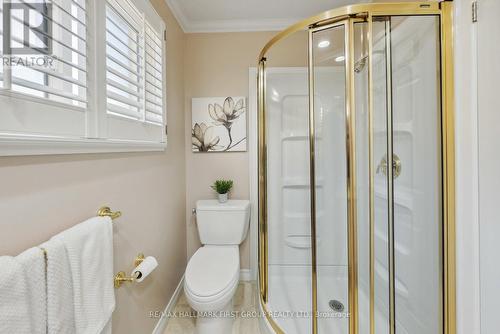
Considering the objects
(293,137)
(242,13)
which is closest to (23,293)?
(293,137)

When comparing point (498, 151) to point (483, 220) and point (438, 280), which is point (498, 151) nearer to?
point (483, 220)

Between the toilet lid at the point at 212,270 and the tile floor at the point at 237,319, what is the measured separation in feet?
1.48

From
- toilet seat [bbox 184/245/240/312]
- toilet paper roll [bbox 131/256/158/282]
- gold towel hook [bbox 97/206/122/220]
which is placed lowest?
toilet seat [bbox 184/245/240/312]

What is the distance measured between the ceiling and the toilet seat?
191 centimetres

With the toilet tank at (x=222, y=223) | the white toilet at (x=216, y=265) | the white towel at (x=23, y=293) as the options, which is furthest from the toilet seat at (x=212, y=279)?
the white towel at (x=23, y=293)

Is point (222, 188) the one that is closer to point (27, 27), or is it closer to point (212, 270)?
point (212, 270)

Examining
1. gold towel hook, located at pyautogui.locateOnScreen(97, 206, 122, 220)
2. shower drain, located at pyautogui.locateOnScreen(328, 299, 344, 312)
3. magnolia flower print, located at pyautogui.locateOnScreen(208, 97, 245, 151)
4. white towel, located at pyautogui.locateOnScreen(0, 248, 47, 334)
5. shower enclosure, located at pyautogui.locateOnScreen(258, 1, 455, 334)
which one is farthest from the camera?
magnolia flower print, located at pyautogui.locateOnScreen(208, 97, 245, 151)

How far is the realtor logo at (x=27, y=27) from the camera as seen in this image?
57 centimetres

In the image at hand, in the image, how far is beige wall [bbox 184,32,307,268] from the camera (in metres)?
2.05

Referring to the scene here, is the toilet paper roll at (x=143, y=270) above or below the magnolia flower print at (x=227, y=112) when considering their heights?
below

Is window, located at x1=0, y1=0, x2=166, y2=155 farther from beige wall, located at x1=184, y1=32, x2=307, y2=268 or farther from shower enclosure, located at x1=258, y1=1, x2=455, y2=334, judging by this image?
shower enclosure, located at x1=258, y1=1, x2=455, y2=334

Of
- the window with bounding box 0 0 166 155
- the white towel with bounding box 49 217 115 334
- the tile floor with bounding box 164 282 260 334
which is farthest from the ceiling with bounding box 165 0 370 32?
the tile floor with bounding box 164 282 260 334

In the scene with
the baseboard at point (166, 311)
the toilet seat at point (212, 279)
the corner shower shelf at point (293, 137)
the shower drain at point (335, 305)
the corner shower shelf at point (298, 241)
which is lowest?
the baseboard at point (166, 311)

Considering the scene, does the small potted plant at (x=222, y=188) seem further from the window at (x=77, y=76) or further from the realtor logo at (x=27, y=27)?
the realtor logo at (x=27, y=27)
